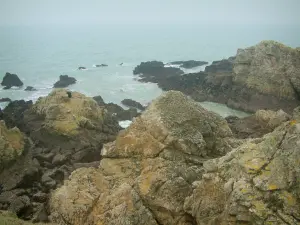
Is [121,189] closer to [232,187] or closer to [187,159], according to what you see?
[187,159]

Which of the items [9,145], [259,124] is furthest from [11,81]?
[259,124]

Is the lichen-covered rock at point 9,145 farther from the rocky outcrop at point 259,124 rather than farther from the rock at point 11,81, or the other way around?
the rock at point 11,81

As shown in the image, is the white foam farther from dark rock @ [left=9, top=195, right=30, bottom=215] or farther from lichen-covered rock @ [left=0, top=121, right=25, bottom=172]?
dark rock @ [left=9, top=195, right=30, bottom=215]

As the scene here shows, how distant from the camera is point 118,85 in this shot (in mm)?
68562

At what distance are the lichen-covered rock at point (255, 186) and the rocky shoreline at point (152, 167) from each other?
0.03 metres

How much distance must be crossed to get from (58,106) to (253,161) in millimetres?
26403

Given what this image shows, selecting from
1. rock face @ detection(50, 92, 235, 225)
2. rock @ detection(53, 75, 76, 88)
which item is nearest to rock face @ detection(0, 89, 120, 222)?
rock face @ detection(50, 92, 235, 225)

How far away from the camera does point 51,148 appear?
32.0 meters

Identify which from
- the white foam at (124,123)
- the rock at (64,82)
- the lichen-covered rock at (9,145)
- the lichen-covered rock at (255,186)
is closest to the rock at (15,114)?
the lichen-covered rock at (9,145)

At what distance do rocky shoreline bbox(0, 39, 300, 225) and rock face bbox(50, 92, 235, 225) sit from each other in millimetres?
49

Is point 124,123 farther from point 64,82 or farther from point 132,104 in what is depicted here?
point 64,82

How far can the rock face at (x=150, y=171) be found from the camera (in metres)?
14.7

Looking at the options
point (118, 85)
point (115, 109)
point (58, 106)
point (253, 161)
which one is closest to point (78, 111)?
point (58, 106)

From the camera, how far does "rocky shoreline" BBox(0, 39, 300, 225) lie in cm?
1157
